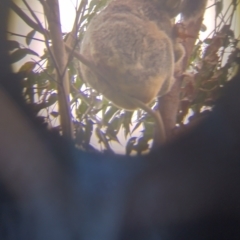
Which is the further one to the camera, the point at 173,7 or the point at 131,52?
the point at 173,7

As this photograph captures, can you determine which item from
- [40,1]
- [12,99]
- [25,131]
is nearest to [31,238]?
[25,131]

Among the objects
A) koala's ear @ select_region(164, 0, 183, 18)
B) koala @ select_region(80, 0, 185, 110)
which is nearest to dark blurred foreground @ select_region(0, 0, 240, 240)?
koala @ select_region(80, 0, 185, 110)

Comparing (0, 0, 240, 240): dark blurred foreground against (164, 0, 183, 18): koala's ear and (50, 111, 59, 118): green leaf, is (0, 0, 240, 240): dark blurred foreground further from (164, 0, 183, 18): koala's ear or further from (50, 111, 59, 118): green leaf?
(164, 0, 183, 18): koala's ear

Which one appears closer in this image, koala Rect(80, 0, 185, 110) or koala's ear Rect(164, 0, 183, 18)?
koala Rect(80, 0, 185, 110)

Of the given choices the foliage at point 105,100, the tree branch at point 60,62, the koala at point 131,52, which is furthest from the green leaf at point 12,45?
the koala at point 131,52

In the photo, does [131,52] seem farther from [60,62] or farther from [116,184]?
[116,184]

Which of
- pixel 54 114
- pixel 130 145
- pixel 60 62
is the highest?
pixel 60 62

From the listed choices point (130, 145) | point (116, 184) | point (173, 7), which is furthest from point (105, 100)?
point (173, 7)
